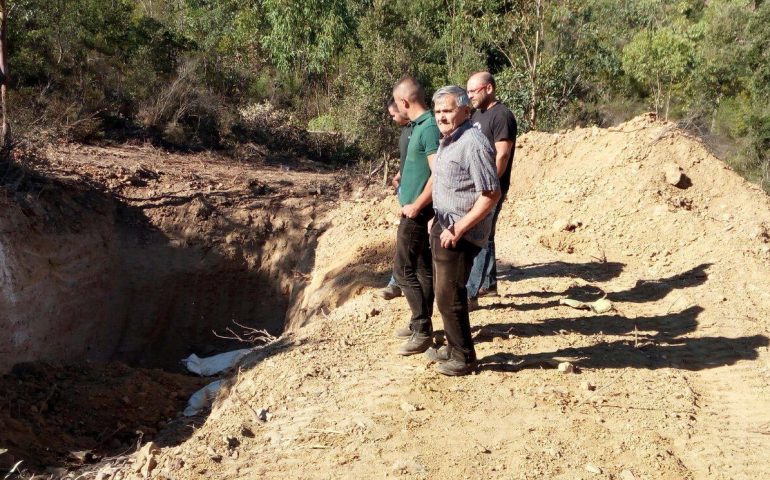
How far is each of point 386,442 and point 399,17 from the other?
15132mm

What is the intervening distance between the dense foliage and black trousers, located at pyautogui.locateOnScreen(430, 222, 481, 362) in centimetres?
781

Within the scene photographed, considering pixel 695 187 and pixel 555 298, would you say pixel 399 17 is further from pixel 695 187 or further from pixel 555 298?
pixel 555 298

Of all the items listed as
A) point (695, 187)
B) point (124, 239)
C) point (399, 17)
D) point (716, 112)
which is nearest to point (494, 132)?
point (695, 187)

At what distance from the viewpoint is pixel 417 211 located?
4215 millimetres

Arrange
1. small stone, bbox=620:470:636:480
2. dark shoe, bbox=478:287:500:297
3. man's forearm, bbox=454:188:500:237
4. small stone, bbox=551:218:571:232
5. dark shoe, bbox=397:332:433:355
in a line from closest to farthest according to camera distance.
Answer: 1. small stone, bbox=620:470:636:480
2. man's forearm, bbox=454:188:500:237
3. dark shoe, bbox=397:332:433:355
4. dark shoe, bbox=478:287:500:297
5. small stone, bbox=551:218:571:232

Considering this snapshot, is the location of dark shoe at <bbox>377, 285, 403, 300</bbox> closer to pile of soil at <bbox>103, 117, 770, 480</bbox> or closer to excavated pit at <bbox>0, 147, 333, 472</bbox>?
pile of soil at <bbox>103, 117, 770, 480</bbox>

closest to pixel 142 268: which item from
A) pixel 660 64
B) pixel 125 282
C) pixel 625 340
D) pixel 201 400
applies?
pixel 125 282

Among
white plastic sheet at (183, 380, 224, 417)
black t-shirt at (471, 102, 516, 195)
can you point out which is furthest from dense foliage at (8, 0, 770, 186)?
black t-shirt at (471, 102, 516, 195)

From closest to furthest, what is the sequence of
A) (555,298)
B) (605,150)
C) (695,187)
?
1. (555,298)
2. (695,187)
3. (605,150)

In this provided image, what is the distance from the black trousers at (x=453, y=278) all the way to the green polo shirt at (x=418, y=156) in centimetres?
47

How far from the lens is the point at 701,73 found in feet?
66.4

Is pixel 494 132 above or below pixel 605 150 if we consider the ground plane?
above

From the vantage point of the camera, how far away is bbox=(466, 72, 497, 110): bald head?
4984 millimetres

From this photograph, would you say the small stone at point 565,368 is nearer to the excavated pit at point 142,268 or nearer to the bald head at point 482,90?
the bald head at point 482,90
